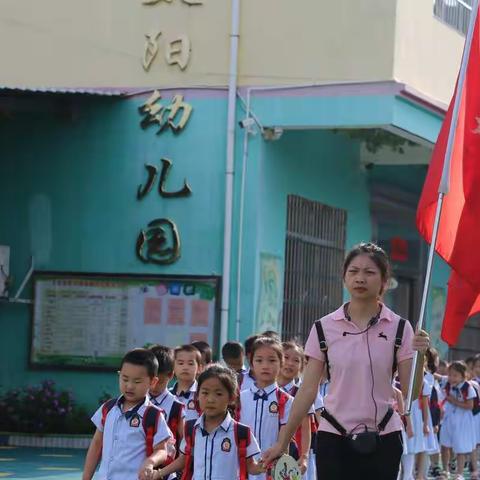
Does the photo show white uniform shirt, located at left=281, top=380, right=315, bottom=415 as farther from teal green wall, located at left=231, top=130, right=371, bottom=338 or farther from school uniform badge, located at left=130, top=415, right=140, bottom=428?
teal green wall, located at left=231, top=130, right=371, bottom=338

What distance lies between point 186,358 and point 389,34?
26.2ft

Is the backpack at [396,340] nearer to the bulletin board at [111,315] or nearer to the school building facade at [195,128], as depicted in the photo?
the school building facade at [195,128]

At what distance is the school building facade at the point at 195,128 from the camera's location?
1744cm

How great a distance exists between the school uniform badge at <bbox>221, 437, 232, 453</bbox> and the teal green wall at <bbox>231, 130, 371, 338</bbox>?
9299 millimetres

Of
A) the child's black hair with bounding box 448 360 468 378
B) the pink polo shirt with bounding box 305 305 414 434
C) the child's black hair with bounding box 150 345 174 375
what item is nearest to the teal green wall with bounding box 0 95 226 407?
the child's black hair with bounding box 448 360 468 378

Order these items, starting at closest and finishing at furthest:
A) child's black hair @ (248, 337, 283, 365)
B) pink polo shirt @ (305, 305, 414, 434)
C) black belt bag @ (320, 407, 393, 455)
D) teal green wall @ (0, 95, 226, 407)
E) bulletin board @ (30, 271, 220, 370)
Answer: black belt bag @ (320, 407, 393, 455) < pink polo shirt @ (305, 305, 414, 434) < child's black hair @ (248, 337, 283, 365) < bulletin board @ (30, 271, 220, 370) < teal green wall @ (0, 95, 226, 407)

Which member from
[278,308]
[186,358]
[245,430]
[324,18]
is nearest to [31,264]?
[278,308]

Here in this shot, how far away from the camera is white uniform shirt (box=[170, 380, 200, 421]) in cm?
964

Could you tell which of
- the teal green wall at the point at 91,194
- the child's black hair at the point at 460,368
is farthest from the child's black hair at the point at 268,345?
the child's black hair at the point at 460,368

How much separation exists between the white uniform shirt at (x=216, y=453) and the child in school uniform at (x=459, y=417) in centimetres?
Result: 997

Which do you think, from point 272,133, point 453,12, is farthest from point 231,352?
point 453,12

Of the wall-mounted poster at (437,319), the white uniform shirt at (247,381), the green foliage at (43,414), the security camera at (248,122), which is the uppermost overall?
the security camera at (248,122)

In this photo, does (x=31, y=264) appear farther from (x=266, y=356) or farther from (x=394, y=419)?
(x=394, y=419)

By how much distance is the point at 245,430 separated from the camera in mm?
8195
